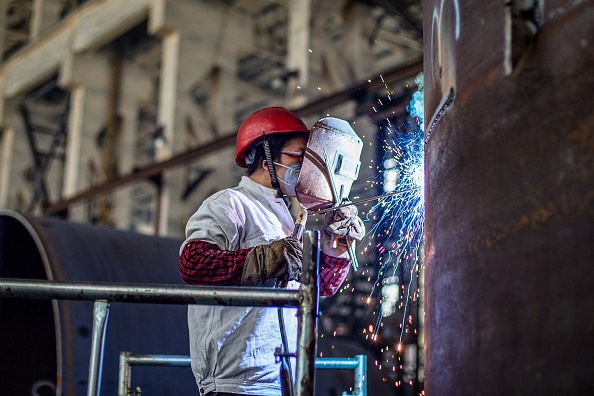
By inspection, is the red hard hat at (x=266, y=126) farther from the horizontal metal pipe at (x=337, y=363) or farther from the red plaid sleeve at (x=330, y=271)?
the horizontal metal pipe at (x=337, y=363)

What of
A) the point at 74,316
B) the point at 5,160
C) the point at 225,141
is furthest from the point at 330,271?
the point at 5,160

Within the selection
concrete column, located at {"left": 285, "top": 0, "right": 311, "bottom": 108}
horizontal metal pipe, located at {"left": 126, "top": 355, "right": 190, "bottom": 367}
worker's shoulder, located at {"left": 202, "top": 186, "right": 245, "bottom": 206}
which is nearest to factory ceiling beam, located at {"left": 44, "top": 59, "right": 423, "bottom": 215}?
concrete column, located at {"left": 285, "top": 0, "right": 311, "bottom": 108}

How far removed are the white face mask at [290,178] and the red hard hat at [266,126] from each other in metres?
0.16

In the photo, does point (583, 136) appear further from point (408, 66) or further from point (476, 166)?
point (408, 66)

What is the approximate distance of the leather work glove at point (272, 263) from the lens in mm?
2453

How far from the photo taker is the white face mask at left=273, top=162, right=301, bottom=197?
2.88 m

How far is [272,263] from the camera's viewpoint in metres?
2.46

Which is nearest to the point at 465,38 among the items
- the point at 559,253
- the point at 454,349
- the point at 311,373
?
the point at 559,253

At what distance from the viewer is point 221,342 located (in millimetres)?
2514

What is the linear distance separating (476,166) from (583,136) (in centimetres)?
33

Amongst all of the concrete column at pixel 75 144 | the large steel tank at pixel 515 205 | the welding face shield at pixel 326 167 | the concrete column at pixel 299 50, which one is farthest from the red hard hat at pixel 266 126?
the concrete column at pixel 75 144

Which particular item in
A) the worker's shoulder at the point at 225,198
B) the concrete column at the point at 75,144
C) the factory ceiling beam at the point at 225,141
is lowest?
the worker's shoulder at the point at 225,198

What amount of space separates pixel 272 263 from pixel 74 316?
2634mm

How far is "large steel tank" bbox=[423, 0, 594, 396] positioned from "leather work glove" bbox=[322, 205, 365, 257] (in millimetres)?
699
